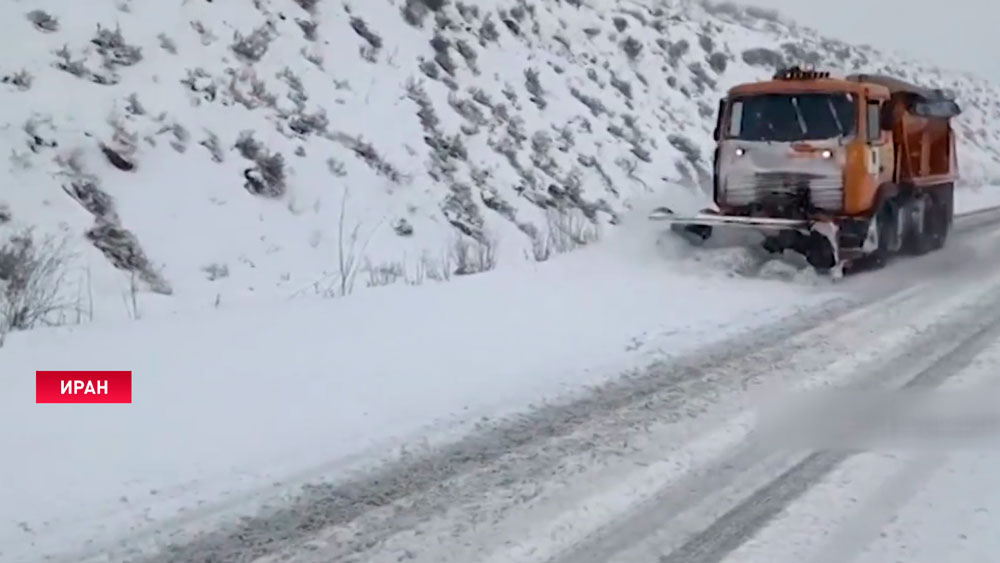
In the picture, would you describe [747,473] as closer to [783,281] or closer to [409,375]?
[409,375]

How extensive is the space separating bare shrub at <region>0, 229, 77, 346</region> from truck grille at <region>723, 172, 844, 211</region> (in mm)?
8100

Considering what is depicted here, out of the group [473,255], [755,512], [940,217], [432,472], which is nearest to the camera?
[755,512]

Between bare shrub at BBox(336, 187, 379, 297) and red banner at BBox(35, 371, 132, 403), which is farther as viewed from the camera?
bare shrub at BBox(336, 187, 379, 297)

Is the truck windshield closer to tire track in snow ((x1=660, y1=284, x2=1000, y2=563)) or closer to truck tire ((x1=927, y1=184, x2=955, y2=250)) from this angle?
truck tire ((x1=927, y1=184, x2=955, y2=250))

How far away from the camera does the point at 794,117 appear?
1427 cm

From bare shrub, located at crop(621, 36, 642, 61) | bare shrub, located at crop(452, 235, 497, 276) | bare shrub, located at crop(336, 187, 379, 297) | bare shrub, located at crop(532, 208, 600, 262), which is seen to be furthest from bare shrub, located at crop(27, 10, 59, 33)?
bare shrub, located at crop(621, 36, 642, 61)

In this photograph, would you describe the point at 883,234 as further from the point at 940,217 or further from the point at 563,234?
the point at 563,234

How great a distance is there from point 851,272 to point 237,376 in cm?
935

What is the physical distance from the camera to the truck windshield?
14.1 metres

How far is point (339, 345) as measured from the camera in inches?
342

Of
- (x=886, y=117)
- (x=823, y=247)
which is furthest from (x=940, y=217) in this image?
(x=823, y=247)

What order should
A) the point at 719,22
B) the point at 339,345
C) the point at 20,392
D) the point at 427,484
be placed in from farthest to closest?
the point at 719,22 < the point at 339,345 < the point at 20,392 < the point at 427,484

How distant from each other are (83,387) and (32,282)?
112 inches

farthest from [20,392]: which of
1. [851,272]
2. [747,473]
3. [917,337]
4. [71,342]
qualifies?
[851,272]
